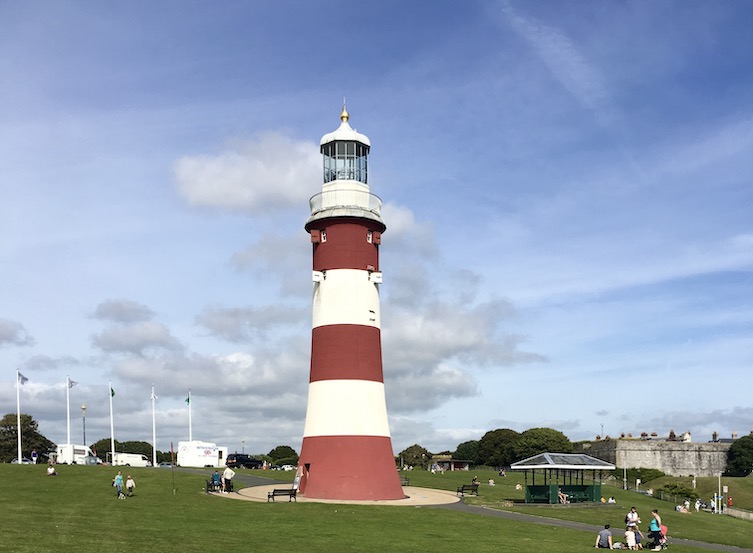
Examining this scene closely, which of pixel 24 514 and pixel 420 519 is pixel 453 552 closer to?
pixel 420 519

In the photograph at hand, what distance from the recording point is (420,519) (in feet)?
105

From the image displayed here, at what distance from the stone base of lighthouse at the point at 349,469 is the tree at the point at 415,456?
63.4m

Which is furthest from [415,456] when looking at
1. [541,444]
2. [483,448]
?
[483,448]

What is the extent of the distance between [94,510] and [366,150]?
75.2ft

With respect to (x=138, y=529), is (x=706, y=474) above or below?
below

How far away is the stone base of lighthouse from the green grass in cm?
277

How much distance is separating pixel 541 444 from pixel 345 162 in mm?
73931

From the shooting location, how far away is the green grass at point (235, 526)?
23.0 meters

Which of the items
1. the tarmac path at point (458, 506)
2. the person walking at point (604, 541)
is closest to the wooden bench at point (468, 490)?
the tarmac path at point (458, 506)

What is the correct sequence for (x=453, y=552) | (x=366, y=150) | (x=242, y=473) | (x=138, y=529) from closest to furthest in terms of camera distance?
(x=453, y=552), (x=138, y=529), (x=366, y=150), (x=242, y=473)

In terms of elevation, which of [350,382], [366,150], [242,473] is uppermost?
[366,150]

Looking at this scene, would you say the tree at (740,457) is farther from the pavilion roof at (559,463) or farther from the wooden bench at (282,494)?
the wooden bench at (282,494)

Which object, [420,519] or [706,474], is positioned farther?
[706,474]

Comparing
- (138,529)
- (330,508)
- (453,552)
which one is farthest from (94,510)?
(453,552)
